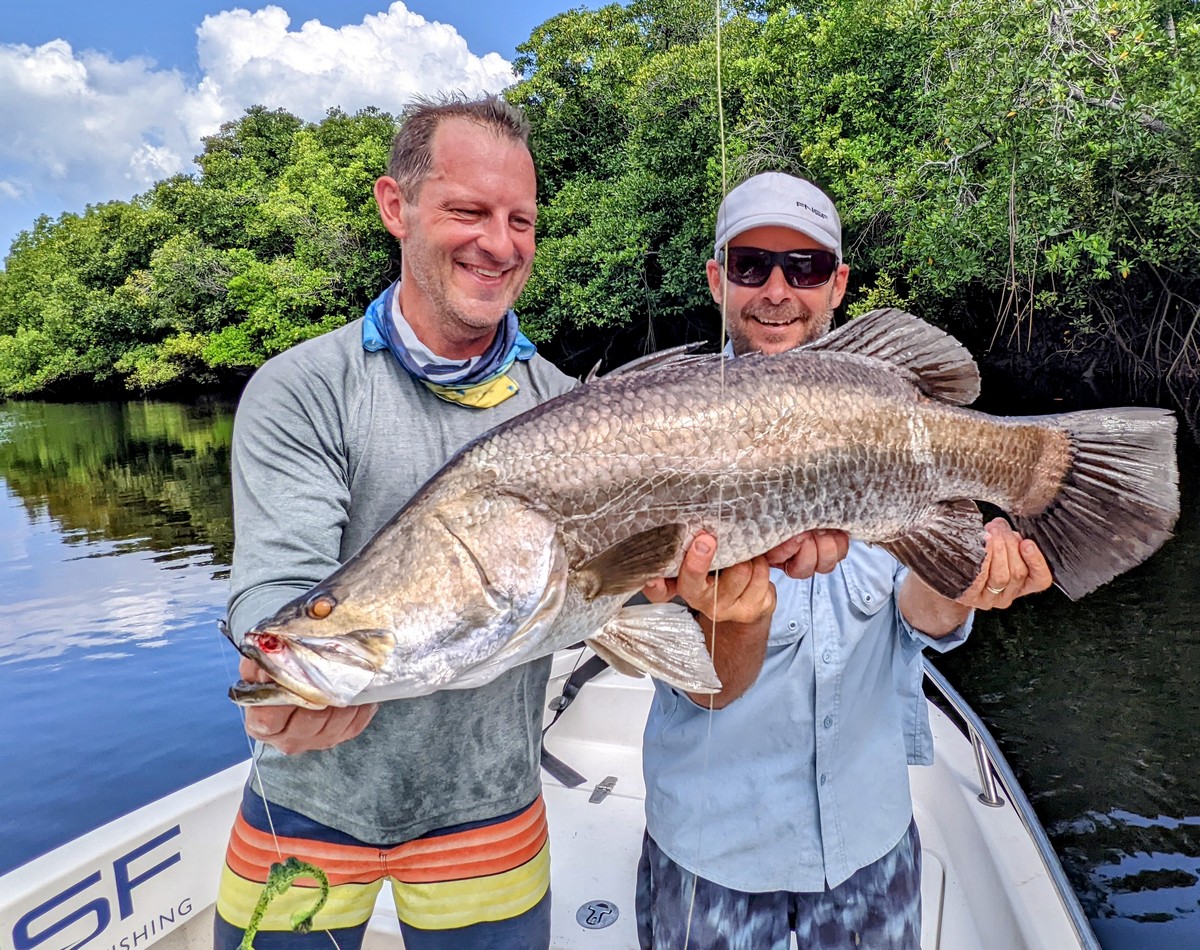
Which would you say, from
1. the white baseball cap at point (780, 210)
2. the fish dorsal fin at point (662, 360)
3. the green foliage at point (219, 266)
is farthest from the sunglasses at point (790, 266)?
the green foliage at point (219, 266)

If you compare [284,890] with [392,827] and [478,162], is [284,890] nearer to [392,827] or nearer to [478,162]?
[392,827]

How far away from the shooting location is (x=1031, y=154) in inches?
387

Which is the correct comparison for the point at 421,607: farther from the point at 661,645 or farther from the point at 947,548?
the point at 947,548

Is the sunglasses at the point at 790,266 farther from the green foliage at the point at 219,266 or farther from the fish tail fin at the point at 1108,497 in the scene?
the green foliage at the point at 219,266

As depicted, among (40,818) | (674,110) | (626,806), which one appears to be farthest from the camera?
(674,110)

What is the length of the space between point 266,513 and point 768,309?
5.42 feet

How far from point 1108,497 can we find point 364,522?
6.54ft

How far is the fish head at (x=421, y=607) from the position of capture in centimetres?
163

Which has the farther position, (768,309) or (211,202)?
(211,202)

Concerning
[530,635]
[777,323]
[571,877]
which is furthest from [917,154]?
[530,635]

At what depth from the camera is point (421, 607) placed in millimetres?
1748

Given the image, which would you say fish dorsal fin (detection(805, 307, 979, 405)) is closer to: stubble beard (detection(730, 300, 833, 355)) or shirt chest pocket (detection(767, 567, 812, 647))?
stubble beard (detection(730, 300, 833, 355))

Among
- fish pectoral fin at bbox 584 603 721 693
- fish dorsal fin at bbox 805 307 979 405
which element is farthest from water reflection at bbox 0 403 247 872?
fish dorsal fin at bbox 805 307 979 405

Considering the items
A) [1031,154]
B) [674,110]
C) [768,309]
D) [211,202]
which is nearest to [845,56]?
[674,110]
